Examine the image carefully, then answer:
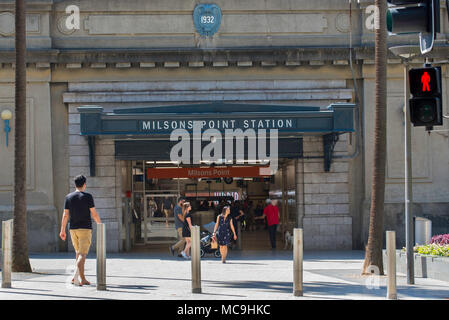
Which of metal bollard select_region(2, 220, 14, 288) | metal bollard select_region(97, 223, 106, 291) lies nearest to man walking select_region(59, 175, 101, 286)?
metal bollard select_region(97, 223, 106, 291)

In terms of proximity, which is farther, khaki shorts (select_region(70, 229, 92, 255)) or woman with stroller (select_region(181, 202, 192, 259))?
woman with stroller (select_region(181, 202, 192, 259))

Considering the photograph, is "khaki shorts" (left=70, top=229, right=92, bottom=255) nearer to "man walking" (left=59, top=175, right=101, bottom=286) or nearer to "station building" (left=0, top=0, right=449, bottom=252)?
"man walking" (left=59, top=175, right=101, bottom=286)

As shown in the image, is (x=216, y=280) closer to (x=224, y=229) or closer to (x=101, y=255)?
(x=101, y=255)

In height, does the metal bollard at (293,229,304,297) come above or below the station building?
below

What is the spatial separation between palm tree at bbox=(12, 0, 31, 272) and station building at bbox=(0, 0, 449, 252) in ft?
23.0

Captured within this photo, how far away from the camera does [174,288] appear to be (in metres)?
13.4

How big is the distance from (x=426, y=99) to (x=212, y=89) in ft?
44.6

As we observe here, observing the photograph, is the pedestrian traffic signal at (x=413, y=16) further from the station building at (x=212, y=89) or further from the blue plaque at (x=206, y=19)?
the blue plaque at (x=206, y=19)

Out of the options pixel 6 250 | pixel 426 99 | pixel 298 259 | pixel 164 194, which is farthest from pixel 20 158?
pixel 164 194

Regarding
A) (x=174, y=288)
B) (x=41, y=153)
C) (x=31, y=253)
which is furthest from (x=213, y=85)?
(x=174, y=288)

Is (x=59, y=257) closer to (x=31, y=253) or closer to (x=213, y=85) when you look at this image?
(x=31, y=253)

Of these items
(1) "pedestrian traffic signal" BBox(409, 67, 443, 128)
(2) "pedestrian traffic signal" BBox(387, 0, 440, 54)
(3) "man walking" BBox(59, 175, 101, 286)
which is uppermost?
(2) "pedestrian traffic signal" BBox(387, 0, 440, 54)

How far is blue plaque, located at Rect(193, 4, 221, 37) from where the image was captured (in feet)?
78.9
